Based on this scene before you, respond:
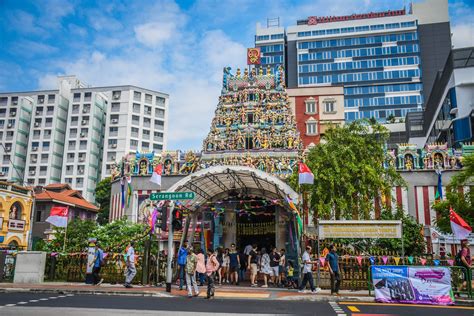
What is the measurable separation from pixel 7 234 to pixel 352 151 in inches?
1376

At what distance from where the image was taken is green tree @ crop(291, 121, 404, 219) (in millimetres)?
24125

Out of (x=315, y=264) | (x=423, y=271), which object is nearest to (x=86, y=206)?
(x=315, y=264)

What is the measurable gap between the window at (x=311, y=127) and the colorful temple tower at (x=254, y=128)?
10295 millimetres

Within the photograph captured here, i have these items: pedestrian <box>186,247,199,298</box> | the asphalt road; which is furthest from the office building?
pedestrian <box>186,247,199,298</box>

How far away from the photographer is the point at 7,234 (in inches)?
1628

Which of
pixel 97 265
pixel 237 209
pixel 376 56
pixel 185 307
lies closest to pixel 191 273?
pixel 185 307

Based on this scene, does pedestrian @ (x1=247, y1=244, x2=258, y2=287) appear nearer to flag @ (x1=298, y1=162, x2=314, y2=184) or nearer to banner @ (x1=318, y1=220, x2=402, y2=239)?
banner @ (x1=318, y1=220, x2=402, y2=239)

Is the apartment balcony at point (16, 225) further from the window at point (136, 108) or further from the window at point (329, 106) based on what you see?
the window at point (136, 108)

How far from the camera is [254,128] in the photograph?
3606 cm

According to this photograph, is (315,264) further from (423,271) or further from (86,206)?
(86,206)

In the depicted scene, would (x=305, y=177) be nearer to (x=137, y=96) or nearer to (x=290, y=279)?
(x=290, y=279)

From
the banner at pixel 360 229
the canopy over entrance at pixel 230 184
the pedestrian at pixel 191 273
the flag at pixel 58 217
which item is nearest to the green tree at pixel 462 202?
the banner at pixel 360 229

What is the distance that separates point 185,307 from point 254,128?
25.0m

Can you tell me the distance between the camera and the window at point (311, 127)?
4731cm
